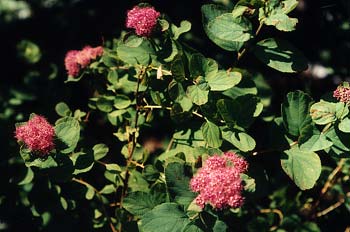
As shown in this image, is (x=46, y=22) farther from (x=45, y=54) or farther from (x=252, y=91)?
(x=252, y=91)

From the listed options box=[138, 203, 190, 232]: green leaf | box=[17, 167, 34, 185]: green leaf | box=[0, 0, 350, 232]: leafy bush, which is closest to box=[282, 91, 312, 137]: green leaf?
box=[0, 0, 350, 232]: leafy bush

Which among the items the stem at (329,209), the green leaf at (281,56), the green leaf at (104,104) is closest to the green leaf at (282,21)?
the green leaf at (281,56)

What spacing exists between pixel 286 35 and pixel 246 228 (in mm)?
1090

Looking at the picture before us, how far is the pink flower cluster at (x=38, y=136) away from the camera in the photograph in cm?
131

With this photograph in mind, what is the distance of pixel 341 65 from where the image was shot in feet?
8.00

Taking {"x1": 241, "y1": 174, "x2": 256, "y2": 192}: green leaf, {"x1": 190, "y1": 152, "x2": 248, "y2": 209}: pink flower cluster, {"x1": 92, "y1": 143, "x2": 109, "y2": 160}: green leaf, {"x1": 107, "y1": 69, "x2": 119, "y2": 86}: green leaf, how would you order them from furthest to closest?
{"x1": 107, "y1": 69, "x2": 119, "y2": 86}: green leaf, {"x1": 92, "y1": 143, "x2": 109, "y2": 160}: green leaf, {"x1": 241, "y1": 174, "x2": 256, "y2": 192}: green leaf, {"x1": 190, "y1": 152, "x2": 248, "y2": 209}: pink flower cluster

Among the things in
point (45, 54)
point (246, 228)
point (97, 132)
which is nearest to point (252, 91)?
point (246, 228)

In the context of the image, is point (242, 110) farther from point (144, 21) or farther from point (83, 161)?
point (83, 161)

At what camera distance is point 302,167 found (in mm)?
1409

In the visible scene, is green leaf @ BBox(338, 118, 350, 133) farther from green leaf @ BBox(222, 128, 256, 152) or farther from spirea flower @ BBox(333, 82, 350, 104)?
green leaf @ BBox(222, 128, 256, 152)

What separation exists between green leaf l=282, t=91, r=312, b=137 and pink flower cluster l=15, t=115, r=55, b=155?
31.4 inches

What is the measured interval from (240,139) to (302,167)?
0.74 feet

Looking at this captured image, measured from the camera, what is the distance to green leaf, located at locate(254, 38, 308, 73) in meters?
1.46

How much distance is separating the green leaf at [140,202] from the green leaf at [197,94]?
38 cm
